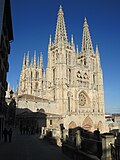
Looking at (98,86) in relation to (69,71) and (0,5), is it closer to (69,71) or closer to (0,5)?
(69,71)

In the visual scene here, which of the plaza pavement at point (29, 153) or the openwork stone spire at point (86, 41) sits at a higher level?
the openwork stone spire at point (86, 41)

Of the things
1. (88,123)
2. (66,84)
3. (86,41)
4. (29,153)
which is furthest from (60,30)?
(29,153)

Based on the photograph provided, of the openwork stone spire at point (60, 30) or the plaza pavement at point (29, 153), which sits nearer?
the plaza pavement at point (29, 153)

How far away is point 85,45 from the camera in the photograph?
6228 cm

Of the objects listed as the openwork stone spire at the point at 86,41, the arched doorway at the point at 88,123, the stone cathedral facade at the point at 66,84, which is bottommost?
the arched doorway at the point at 88,123

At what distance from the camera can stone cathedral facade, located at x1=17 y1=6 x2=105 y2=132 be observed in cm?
4753

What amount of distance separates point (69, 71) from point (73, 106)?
9.81 m

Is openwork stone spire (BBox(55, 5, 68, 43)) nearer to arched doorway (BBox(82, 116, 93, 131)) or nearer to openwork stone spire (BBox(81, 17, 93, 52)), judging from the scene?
openwork stone spire (BBox(81, 17, 93, 52))

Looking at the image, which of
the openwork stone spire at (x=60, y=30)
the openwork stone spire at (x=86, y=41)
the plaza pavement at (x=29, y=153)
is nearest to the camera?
the plaza pavement at (x=29, y=153)

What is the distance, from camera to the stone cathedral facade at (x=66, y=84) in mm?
47531

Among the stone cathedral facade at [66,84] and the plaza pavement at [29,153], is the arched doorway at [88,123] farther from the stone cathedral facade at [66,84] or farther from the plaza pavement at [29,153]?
the plaza pavement at [29,153]

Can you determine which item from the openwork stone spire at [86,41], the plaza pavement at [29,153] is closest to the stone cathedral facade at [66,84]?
the openwork stone spire at [86,41]

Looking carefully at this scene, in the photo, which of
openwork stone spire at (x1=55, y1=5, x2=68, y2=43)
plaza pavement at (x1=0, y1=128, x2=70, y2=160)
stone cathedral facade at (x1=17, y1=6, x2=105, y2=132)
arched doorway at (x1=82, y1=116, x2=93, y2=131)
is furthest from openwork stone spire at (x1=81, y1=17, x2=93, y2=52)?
plaza pavement at (x1=0, y1=128, x2=70, y2=160)

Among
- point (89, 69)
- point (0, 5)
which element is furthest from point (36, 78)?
point (0, 5)
